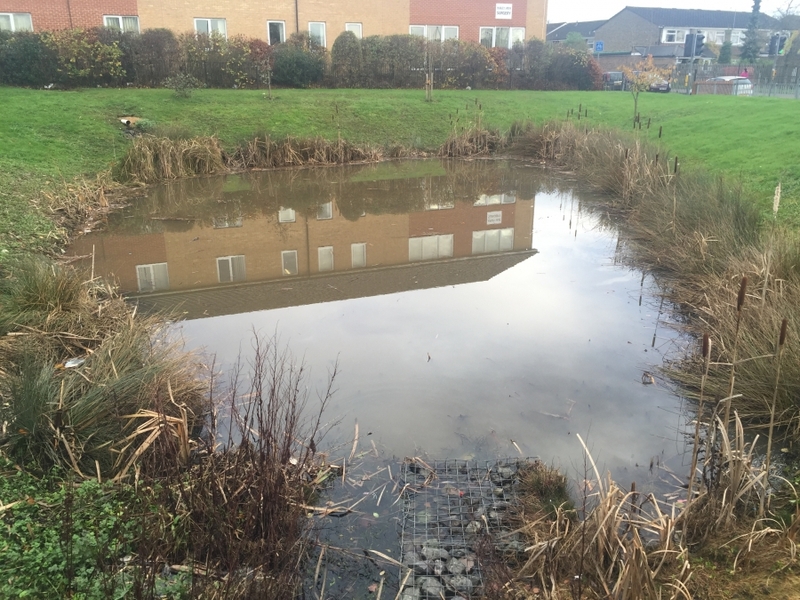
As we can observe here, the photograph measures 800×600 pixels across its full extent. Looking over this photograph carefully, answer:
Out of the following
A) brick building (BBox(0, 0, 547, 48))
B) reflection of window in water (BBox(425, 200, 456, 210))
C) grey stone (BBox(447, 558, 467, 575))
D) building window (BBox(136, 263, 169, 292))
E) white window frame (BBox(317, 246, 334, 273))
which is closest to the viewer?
grey stone (BBox(447, 558, 467, 575))

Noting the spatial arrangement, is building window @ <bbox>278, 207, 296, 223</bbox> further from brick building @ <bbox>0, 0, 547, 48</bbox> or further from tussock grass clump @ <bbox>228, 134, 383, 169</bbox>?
brick building @ <bbox>0, 0, 547, 48</bbox>

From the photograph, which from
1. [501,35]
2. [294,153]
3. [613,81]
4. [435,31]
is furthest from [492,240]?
[501,35]

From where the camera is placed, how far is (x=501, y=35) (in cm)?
3294

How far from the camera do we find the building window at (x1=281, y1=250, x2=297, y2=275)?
802cm

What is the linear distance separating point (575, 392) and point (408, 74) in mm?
23199

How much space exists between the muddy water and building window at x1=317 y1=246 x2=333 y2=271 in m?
0.04

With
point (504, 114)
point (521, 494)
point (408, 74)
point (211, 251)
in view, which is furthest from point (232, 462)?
point (408, 74)

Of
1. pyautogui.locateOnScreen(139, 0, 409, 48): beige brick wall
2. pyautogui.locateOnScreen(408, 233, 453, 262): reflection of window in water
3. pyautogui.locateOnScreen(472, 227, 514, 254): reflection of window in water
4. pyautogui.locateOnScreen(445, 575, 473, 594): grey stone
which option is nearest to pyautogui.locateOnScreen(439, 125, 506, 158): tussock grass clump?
pyautogui.locateOnScreen(472, 227, 514, 254): reflection of window in water

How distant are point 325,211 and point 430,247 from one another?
108 inches

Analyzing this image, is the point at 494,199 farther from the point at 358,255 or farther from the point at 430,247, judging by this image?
the point at 358,255

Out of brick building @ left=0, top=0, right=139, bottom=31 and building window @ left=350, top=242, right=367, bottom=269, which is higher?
brick building @ left=0, top=0, right=139, bottom=31

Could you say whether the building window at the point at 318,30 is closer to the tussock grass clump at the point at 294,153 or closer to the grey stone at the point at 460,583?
the tussock grass clump at the point at 294,153

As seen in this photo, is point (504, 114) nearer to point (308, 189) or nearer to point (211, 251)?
point (308, 189)

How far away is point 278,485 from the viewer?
3180 mm
